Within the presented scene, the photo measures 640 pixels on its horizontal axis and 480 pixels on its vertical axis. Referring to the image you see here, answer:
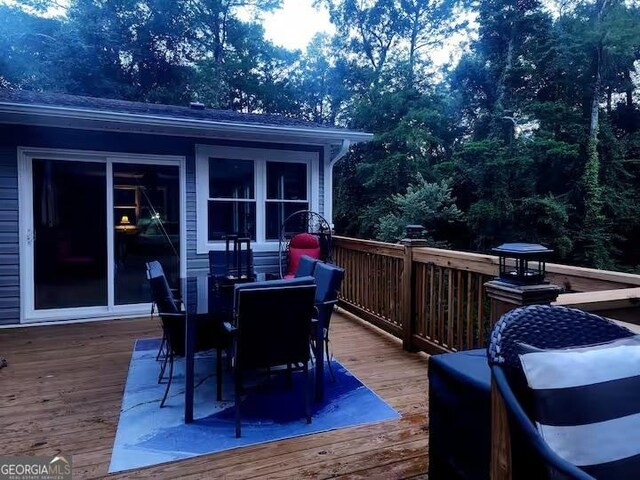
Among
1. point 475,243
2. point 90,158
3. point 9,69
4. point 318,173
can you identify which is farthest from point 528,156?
point 9,69

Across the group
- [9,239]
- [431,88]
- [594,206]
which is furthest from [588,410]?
[431,88]

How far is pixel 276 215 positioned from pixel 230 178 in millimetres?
756

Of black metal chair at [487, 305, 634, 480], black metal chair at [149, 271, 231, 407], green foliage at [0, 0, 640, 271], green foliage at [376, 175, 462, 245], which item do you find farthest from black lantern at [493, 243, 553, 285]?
green foliage at [0, 0, 640, 271]

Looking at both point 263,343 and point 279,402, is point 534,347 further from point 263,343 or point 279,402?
point 279,402

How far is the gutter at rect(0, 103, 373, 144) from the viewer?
4340 millimetres

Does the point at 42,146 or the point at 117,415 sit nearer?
the point at 117,415

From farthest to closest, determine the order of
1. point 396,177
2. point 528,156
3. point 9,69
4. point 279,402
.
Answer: point 9,69, point 396,177, point 528,156, point 279,402

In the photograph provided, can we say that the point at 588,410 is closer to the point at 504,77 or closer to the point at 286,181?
Result: the point at 286,181

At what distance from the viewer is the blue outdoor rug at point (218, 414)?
231 centimetres

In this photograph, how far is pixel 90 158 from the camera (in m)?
4.93

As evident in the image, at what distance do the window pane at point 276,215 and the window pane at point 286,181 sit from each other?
0.09 metres

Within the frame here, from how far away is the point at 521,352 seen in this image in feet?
3.99

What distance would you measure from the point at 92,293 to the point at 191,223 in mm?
1413

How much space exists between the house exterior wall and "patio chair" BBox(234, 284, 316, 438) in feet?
10.4
